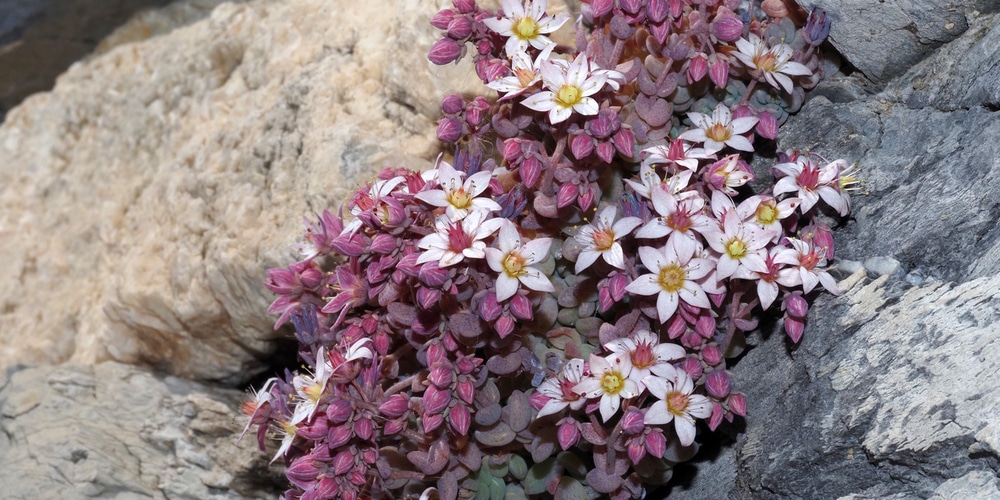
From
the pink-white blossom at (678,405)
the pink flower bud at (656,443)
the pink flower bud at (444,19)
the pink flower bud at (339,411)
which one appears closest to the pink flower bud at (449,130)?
the pink flower bud at (444,19)

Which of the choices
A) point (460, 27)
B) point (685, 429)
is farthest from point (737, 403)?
point (460, 27)

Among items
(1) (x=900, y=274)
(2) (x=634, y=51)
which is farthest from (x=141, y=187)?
(1) (x=900, y=274)

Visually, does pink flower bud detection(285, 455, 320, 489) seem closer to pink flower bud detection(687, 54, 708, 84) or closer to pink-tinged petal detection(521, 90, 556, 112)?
pink-tinged petal detection(521, 90, 556, 112)

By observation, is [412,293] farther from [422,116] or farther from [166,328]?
[166,328]

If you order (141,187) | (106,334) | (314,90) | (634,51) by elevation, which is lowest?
(106,334)

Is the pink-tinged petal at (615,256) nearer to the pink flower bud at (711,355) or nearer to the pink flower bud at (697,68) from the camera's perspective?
the pink flower bud at (711,355)
